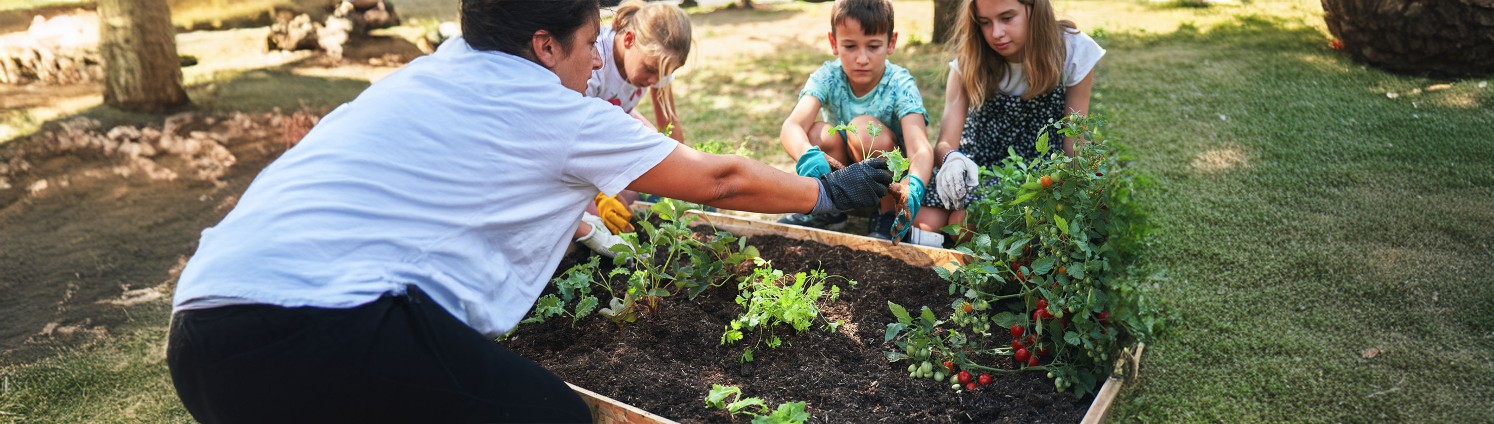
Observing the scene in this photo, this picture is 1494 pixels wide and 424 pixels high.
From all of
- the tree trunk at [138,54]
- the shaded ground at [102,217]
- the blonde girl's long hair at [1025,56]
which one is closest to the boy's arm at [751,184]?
the blonde girl's long hair at [1025,56]

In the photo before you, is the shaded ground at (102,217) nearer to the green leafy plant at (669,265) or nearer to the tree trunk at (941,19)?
the green leafy plant at (669,265)

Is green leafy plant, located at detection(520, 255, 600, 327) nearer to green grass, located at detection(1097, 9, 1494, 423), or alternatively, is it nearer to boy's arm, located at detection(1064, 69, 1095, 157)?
green grass, located at detection(1097, 9, 1494, 423)

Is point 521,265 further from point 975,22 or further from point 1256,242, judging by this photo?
point 1256,242

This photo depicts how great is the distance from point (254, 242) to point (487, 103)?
1.47 ft

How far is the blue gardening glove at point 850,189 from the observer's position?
7.21 feet

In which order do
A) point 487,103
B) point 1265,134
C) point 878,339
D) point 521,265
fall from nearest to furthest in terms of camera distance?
1. point 487,103
2. point 521,265
3. point 878,339
4. point 1265,134

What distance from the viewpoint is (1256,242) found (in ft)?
9.33

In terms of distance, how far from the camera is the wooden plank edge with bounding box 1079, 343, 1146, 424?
1.87 m

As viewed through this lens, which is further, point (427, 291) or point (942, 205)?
point (942, 205)

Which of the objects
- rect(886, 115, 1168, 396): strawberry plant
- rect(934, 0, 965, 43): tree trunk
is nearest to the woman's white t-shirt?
rect(886, 115, 1168, 396): strawberry plant

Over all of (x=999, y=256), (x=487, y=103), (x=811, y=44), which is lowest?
(x=811, y=44)

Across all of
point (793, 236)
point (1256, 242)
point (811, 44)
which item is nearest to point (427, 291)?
point (793, 236)

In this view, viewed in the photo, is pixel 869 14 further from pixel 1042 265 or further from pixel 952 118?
pixel 1042 265

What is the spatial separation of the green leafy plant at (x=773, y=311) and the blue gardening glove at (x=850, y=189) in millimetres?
201
